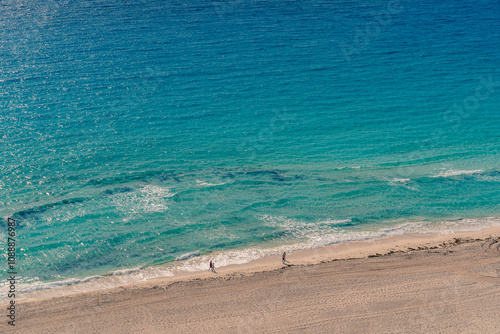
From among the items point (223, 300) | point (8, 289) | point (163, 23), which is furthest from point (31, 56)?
point (223, 300)

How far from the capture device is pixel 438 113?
59.8m

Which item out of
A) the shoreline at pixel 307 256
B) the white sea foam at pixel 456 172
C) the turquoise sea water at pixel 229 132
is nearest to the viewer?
the shoreline at pixel 307 256

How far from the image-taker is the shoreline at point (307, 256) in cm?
3328

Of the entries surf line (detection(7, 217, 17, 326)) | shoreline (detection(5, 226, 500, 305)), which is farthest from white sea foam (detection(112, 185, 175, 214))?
surf line (detection(7, 217, 17, 326))

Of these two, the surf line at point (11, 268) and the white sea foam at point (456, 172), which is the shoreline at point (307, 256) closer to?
the surf line at point (11, 268)

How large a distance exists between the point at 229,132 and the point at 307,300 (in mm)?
28260

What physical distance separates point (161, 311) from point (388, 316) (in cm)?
1873

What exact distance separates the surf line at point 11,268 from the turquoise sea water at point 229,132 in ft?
2.58

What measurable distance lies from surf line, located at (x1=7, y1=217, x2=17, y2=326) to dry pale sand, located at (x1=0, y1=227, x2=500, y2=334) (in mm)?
560

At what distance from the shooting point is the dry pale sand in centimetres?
3039

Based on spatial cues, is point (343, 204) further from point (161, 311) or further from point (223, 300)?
point (161, 311)

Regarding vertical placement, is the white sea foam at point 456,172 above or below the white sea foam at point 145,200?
below

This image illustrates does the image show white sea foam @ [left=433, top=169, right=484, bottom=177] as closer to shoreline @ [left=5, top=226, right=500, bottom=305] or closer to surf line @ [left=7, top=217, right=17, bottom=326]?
shoreline @ [left=5, top=226, right=500, bottom=305]

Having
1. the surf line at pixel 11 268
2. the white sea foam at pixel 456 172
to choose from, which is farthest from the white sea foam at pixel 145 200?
the white sea foam at pixel 456 172
